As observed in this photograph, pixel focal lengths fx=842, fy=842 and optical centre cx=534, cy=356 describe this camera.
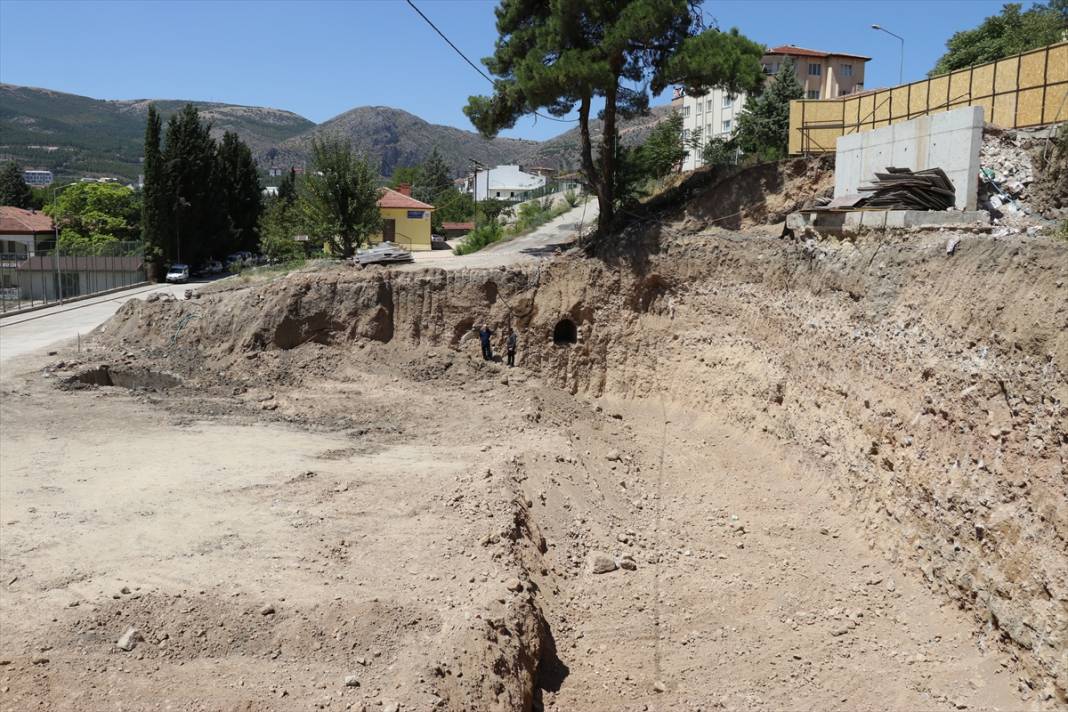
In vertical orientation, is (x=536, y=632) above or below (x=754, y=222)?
below

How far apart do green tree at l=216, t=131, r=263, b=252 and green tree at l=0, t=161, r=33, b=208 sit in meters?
34.3

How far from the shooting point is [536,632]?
1097 centimetres

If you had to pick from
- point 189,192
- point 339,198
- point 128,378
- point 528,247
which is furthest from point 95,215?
point 528,247

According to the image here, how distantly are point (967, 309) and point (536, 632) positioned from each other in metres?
8.14

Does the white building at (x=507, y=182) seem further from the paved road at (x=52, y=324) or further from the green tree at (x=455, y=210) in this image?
the paved road at (x=52, y=324)

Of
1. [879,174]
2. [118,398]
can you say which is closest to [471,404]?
[118,398]

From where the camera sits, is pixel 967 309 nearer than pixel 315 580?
No

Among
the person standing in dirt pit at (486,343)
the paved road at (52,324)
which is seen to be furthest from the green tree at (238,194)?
the person standing in dirt pit at (486,343)

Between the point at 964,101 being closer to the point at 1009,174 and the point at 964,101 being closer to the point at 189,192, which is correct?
the point at 1009,174

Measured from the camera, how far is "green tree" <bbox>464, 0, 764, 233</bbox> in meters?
22.0

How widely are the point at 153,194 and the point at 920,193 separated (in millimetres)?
40234

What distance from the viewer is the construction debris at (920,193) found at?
56.4 ft

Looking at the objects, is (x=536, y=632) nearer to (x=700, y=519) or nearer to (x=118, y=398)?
(x=700, y=519)

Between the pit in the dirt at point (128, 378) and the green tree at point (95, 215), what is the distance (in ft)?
108
